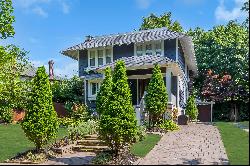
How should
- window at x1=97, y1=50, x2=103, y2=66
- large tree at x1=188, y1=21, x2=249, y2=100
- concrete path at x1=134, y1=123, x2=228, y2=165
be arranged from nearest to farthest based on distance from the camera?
concrete path at x1=134, y1=123, x2=228, y2=165, window at x1=97, y1=50, x2=103, y2=66, large tree at x1=188, y1=21, x2=249, y2=100

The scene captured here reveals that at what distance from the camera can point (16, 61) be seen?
28.5 metres

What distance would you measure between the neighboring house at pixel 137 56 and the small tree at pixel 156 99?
285cm

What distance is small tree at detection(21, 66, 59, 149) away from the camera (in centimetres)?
1346

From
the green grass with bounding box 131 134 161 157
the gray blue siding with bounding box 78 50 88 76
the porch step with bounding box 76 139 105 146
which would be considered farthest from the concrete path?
the gray blue siding with bounding box 78 50 88 76

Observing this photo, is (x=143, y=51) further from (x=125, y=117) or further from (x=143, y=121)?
(x=125, y=117)

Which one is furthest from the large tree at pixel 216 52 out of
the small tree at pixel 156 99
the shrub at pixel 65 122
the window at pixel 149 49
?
the shrub at pixel 65 122

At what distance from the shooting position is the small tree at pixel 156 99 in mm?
19391

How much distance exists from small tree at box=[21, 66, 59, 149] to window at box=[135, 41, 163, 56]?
14.8 m

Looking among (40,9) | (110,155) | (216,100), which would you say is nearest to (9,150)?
(110,155)

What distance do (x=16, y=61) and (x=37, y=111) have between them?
16.0 metres

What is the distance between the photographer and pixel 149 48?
28281 mm

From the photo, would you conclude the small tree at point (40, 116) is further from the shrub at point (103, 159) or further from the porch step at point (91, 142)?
the shrub at point (103, 159)

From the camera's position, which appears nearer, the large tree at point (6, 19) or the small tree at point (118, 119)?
the small tree at point (118, 119)

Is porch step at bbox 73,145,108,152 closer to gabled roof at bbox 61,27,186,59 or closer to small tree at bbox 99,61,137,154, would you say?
small tree at bbox 99,61,137,154
